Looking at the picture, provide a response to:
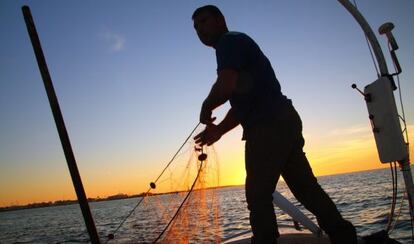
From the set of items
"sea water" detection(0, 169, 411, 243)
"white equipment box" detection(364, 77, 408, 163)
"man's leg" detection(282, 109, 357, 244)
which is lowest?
"sea water" detection(0, 169, 411, 243)

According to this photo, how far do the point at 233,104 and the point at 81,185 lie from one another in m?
3.27

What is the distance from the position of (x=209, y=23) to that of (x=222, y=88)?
32.5 inches

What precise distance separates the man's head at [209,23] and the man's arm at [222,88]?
639 millimetres

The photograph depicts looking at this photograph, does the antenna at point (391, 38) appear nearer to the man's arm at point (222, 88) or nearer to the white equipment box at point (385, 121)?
the white equipment box at point (385, 121)

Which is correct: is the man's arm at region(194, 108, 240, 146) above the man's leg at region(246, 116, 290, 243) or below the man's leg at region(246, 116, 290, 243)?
above

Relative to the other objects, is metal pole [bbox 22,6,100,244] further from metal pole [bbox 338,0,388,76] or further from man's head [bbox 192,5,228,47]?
metal pole [bbox 338,0,388,76]

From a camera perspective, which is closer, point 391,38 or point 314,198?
point 314,198

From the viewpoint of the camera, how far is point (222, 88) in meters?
2.83

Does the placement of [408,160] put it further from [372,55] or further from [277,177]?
[277,177]

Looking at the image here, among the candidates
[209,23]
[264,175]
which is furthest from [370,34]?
[264,175]

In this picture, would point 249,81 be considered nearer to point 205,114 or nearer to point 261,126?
point 261,126

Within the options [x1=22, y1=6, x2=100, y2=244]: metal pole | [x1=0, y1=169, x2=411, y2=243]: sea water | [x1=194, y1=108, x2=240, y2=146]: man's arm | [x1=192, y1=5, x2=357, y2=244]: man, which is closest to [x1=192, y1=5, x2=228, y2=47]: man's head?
[x1=192, y1=5, x2=357, y2=244]: man

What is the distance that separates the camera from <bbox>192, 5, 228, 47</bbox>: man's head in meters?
3.30

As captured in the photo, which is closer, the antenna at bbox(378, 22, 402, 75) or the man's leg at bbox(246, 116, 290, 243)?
the man's leg at bbox(246, 116, 290, 243)
